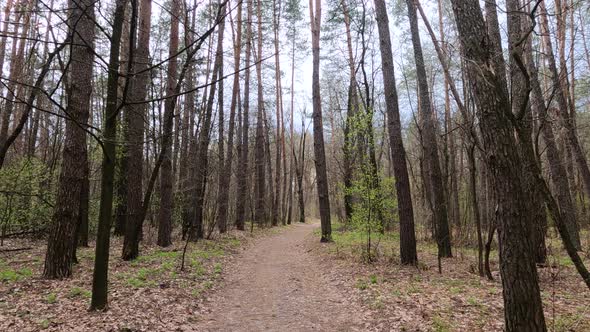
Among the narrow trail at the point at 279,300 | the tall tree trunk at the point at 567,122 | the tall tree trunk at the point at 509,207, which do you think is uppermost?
→ the tall tree trunk at the point at 567,122

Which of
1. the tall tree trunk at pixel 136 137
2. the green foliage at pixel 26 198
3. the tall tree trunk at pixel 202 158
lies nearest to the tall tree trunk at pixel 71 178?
the tall tree trunk at pixel 136 137

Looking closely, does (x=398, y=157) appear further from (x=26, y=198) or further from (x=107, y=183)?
(x=26, y=198)

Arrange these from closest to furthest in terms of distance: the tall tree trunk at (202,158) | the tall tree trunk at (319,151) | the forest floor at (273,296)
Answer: the forest floor at (273,296) < the tall tree trunk at (202,158) < the tall tree trunk at (319,151)

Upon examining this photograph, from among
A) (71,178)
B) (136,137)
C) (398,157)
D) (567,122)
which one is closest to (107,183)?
(71,178)

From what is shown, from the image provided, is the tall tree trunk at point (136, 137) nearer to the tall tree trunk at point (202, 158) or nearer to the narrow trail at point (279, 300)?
the tall tree trunk at point (202, 158)

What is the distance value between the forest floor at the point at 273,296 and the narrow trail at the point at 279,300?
0.06 ft

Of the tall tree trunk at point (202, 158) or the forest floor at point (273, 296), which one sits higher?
the tall tree trunk at point (202, 158)

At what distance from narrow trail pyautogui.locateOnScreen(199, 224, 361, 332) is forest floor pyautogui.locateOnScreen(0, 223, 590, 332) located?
0.06 ft

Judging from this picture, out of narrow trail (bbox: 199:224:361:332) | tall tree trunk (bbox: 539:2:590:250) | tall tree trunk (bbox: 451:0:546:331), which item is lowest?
narrow trail (bbox: 199:224:361:332)

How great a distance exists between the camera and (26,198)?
1076 cm

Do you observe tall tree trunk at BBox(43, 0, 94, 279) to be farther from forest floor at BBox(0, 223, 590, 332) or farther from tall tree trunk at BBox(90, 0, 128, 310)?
tall tree trunk at BBox(90, 0, 128, 310)

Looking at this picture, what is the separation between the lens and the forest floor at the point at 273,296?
456 cm

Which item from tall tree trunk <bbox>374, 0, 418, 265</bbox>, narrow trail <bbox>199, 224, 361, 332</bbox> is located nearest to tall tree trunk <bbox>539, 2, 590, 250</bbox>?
tall tree trunk <bbox>374, 0, 418, 265</bbox>

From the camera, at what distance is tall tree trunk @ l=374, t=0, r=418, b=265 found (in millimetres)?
8219
